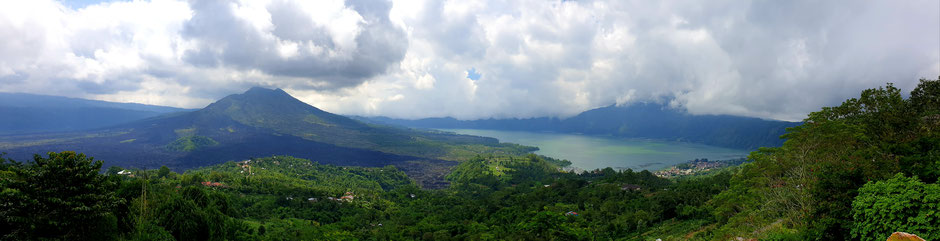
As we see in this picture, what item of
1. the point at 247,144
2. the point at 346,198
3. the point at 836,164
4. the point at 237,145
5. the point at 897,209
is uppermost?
the point at 836,164

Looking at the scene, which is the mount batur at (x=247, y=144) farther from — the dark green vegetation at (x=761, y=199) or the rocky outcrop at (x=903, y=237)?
the rocky outcrop at (x=903, y=237)

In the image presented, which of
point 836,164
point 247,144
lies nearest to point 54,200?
point 836,164

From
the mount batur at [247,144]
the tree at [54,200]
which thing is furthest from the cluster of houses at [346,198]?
the mount batur at [247,144]

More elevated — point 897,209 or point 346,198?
point 897,209

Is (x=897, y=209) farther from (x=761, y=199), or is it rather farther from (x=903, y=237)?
(x=761, y=199)

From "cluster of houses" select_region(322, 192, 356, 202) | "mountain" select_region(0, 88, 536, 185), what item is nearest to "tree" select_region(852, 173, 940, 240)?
"cluster of houses" select_region(322, 192, 356, 202)

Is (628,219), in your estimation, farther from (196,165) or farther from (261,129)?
(261,129)
